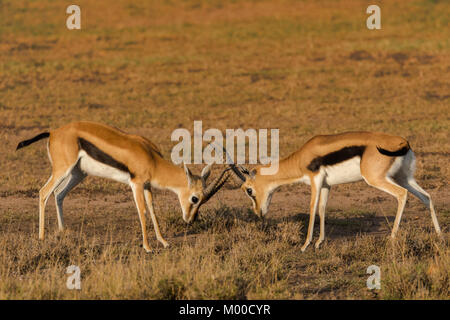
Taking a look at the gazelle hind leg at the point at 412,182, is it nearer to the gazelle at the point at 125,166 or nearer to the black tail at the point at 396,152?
the black tail at the point at 396,152

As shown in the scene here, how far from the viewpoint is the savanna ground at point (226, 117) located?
22.8 ft

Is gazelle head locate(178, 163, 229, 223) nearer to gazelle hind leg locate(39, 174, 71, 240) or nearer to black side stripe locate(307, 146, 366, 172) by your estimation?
black side stripe locate(307, 146, 366, 172)

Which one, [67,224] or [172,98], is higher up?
[172,98]

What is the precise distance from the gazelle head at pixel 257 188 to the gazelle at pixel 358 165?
39cm

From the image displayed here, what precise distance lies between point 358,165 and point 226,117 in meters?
10.4

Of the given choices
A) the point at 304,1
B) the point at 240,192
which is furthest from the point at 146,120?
the point at 304,1

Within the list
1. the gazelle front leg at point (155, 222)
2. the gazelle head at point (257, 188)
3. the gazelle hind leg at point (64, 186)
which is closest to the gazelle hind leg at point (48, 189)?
the gazelle hind leg at point (64, 186)

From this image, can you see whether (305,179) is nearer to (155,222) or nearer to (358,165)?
(358,165)

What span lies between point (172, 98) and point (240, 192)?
363 inches

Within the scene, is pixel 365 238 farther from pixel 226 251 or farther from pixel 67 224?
pixel 67 224

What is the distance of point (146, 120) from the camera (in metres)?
18.2

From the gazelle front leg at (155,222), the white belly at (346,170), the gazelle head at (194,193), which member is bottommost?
the gazelle front leg at (155,222)

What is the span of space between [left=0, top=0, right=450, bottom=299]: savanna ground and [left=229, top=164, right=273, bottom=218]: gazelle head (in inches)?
7.5

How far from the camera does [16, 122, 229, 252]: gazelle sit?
8.53 m
